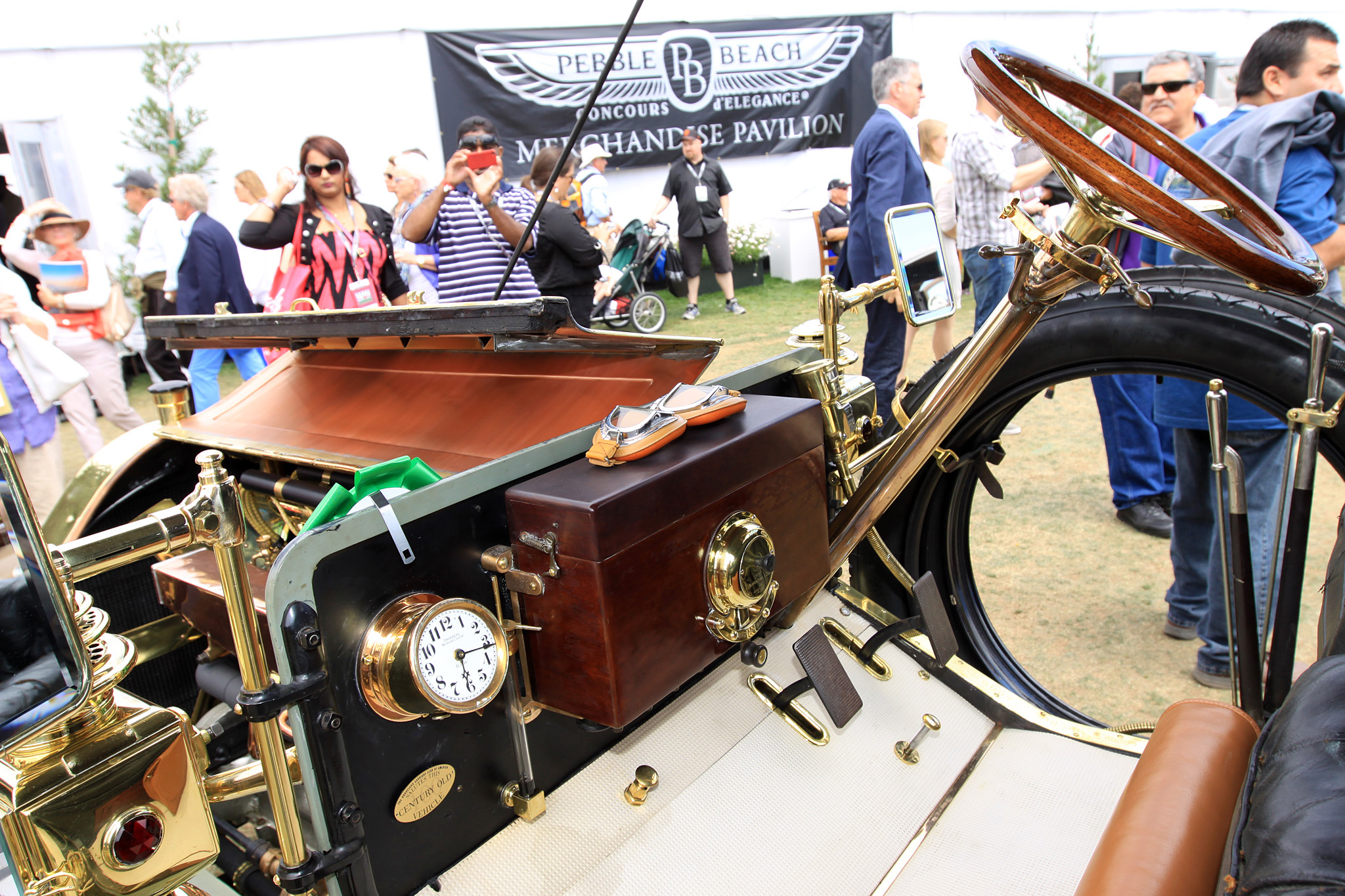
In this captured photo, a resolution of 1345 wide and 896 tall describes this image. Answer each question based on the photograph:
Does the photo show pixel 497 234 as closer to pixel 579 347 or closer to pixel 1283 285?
pixel 579 347

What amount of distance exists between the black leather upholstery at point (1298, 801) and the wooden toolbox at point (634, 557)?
0.72m

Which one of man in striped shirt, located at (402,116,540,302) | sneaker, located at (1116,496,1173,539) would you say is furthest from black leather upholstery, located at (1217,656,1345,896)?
man in striped shirt, located at (402,116,540,302)

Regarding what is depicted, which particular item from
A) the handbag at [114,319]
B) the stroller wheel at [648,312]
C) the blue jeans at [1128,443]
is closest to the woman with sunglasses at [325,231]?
the handbag at [114,319]

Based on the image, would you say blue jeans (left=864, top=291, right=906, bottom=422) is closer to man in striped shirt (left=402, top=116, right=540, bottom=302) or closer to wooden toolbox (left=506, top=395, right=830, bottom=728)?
man in striped shirt (left=402, top=116, right=540, bottom=302)

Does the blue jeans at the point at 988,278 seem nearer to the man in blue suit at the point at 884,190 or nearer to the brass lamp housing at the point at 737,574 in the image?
the man in blue suit at the point at 884,190

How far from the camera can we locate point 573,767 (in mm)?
1461

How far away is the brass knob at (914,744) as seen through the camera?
5.44 feet

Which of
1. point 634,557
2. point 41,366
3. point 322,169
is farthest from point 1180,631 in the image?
point 41,366

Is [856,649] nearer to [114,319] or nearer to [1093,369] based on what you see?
[1093,369]

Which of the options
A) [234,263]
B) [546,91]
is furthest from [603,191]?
[234,263]

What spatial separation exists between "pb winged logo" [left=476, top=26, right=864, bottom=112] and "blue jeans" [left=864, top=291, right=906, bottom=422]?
23.5 ft

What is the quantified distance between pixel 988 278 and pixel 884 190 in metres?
0.91

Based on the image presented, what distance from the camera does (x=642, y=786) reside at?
143 centimetres

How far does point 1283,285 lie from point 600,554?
0.98 metres
